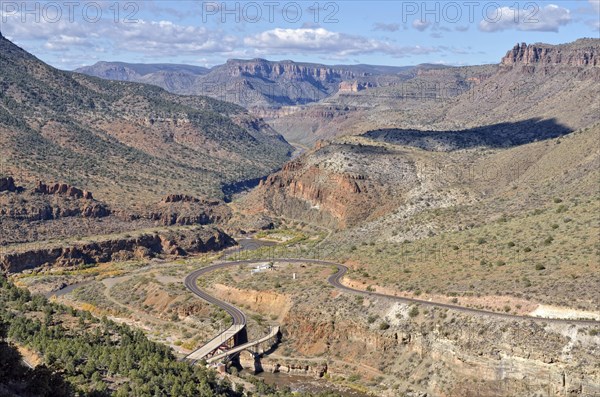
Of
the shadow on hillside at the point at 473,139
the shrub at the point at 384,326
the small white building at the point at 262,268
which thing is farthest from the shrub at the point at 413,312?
the shadow on hillside at the point at 473,139

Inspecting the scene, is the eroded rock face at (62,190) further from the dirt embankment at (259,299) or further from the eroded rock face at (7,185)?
the dirt embankment at (259,299)

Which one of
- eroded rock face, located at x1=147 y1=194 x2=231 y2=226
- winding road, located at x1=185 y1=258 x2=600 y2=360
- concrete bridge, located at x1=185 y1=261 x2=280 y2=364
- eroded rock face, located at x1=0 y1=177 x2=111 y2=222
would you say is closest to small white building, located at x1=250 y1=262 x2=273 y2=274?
winding road, located at x1=185 y1=258 x2=600 y2=360

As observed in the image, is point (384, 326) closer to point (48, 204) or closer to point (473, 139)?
point (48, 204)

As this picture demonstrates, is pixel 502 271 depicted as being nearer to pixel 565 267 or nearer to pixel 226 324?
pixel 565 267

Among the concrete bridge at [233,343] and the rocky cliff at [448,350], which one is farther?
the concrete bridge at [233,343]

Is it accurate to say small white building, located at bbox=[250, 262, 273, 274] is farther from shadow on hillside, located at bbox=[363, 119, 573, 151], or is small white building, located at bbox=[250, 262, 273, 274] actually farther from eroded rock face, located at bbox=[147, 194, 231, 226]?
shadow on hillside, located at bbox=[363, 119, 573, 151]

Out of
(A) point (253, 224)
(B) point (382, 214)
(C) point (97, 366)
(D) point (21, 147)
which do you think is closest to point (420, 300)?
(C) point (97, 366)

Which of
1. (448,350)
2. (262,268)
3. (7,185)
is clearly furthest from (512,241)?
(7,185)
